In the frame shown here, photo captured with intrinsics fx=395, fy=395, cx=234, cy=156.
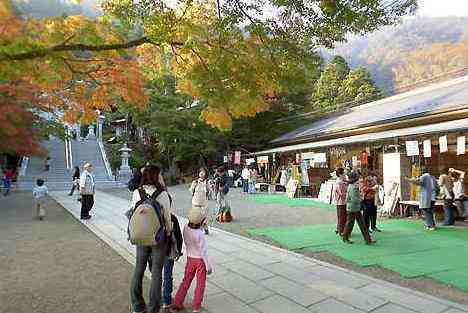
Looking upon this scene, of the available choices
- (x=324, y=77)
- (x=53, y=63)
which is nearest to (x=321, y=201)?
(x=53, y=63)

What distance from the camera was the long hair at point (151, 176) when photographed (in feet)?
12.9

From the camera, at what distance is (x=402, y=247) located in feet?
24.9

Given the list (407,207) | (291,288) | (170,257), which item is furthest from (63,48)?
(407,207)

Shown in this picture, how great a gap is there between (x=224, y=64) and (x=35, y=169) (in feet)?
80.0

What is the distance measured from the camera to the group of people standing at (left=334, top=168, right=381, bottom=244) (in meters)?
7.81

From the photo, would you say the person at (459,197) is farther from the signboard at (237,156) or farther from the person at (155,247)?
the signboard at (237,156)

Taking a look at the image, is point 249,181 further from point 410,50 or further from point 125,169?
point 410,50

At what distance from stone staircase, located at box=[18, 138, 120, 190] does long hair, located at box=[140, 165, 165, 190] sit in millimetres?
21914

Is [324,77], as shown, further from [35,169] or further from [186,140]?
[35,169]

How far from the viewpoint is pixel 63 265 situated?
6465 mm

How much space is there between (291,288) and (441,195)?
7.14 m

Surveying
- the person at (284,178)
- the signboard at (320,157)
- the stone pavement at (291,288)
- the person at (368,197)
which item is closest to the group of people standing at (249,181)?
the person at (284,178)

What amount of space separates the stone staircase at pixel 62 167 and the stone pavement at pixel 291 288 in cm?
1887

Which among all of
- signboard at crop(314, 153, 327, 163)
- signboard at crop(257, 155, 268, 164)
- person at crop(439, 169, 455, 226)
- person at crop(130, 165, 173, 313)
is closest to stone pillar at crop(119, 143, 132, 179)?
signboard at crop(257, 155, 268, 164)
